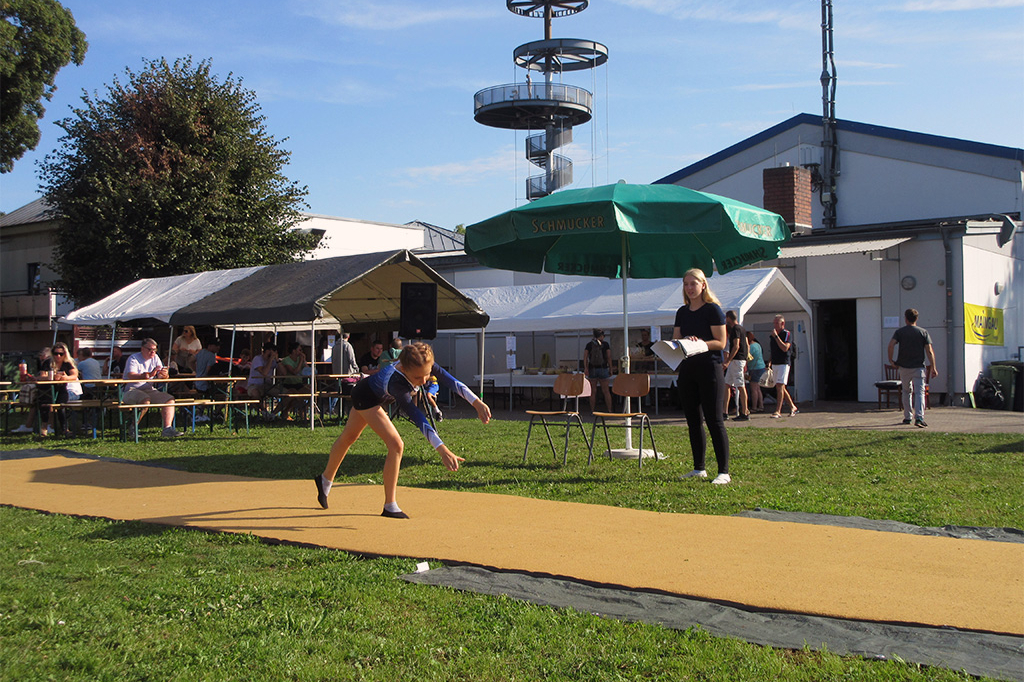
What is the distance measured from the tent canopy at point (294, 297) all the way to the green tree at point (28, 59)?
1057cm

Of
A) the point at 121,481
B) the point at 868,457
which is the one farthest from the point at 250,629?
the point at 868,457

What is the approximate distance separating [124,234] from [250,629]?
24.2 meters

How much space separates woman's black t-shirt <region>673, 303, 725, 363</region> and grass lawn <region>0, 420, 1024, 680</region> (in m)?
1.31

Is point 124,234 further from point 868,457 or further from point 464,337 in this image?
point 868,457

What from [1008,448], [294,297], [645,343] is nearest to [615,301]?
[645,343]

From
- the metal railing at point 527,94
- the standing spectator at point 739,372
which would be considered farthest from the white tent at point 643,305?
the metal railing at point 527,94

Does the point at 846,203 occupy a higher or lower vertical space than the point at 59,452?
higher

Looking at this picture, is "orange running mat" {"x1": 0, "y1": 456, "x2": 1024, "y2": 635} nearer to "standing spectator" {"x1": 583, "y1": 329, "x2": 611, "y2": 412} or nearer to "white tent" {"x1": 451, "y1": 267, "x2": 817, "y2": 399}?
"white tent" {"x1": 451, "y1": 267, "x2": 817, "y2": 399}

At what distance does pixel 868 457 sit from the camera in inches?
385

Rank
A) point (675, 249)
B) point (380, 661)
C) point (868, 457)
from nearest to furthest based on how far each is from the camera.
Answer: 1. point (380, 661)
2. point (868, 457)
3. point (675, 249)

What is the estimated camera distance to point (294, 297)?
13.7 meters

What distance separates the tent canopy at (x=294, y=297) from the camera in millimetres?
13688

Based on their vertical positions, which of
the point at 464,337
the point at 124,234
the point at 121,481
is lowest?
the point at 121,481

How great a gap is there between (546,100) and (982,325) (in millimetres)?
27325
